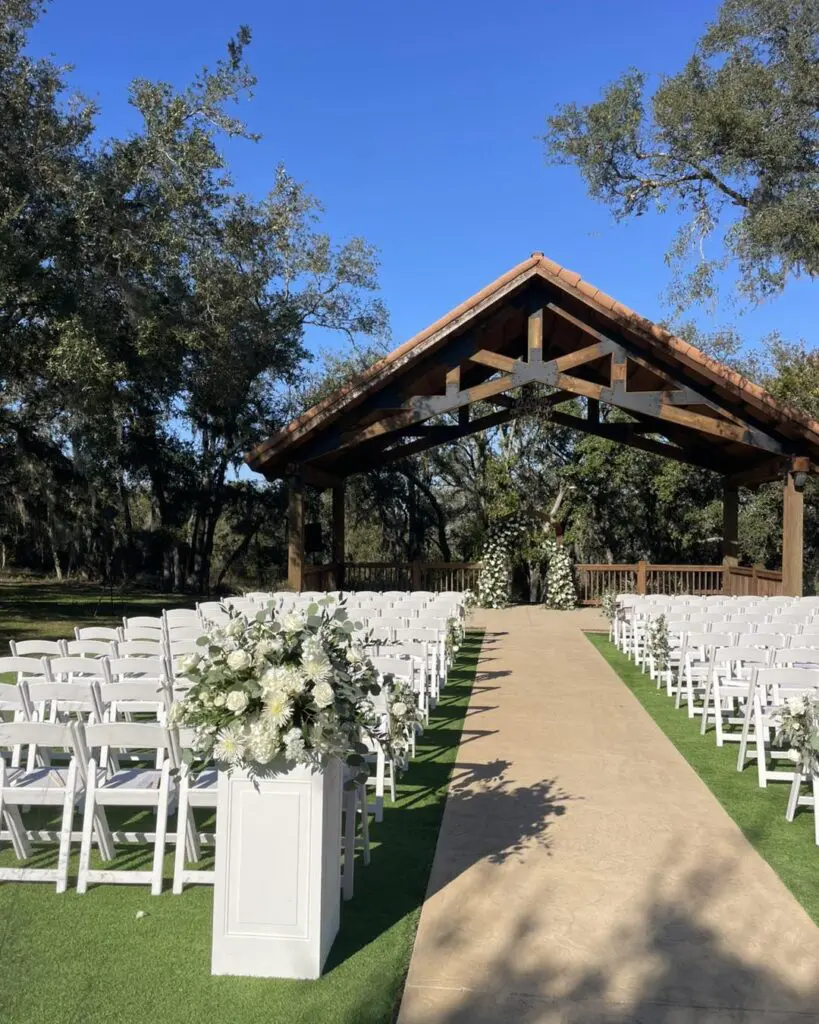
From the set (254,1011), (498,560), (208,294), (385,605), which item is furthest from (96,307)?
(254,1011)

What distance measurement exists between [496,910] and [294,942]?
1002 mm

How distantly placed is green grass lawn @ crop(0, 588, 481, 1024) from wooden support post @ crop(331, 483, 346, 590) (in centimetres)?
1322

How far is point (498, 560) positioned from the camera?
19.0 meters

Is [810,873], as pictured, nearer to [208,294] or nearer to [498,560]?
[208,294]

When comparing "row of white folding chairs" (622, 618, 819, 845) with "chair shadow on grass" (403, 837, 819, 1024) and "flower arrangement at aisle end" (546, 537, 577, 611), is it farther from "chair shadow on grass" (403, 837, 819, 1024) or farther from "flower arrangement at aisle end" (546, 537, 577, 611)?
"flower arrangement at aisle end" (546, 537, 577, 611)

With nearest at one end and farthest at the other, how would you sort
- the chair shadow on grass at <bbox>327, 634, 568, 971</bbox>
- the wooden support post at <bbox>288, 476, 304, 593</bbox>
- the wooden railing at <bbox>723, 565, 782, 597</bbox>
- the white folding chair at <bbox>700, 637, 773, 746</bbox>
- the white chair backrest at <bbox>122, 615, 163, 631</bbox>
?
the chair shadow on grass at <bbox>327, 634, 568, 971</bbox> → the white folding chair at <bbox>700, 637, 773, 746</bbox> → the white chair backrest at <bbox>122, 615, 163, 631</bbox> → the wooden support post at <bbox>288, 476, 304, 593</bbox> → the wooden railing at <bbox>723, 565, 782, 597</bbox>

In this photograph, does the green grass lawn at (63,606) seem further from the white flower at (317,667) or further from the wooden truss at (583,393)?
the white flower at (317,667)

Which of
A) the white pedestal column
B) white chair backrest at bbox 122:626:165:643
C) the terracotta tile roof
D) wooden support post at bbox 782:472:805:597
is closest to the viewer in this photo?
the white pedestal column

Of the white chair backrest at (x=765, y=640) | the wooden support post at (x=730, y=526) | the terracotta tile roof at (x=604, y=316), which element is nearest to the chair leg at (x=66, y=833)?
the white chair backrest at (x=765, y=640)

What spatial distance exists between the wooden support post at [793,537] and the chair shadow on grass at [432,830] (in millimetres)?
8991

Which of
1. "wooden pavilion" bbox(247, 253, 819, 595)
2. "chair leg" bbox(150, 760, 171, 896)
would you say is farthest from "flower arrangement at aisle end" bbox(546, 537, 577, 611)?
"chair leg" bbox(150, 760, 171, 896)

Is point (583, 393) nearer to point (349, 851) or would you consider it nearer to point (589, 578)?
point (589, 578)

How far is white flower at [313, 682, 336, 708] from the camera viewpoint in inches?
125

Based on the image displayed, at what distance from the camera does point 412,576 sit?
1902 cm
